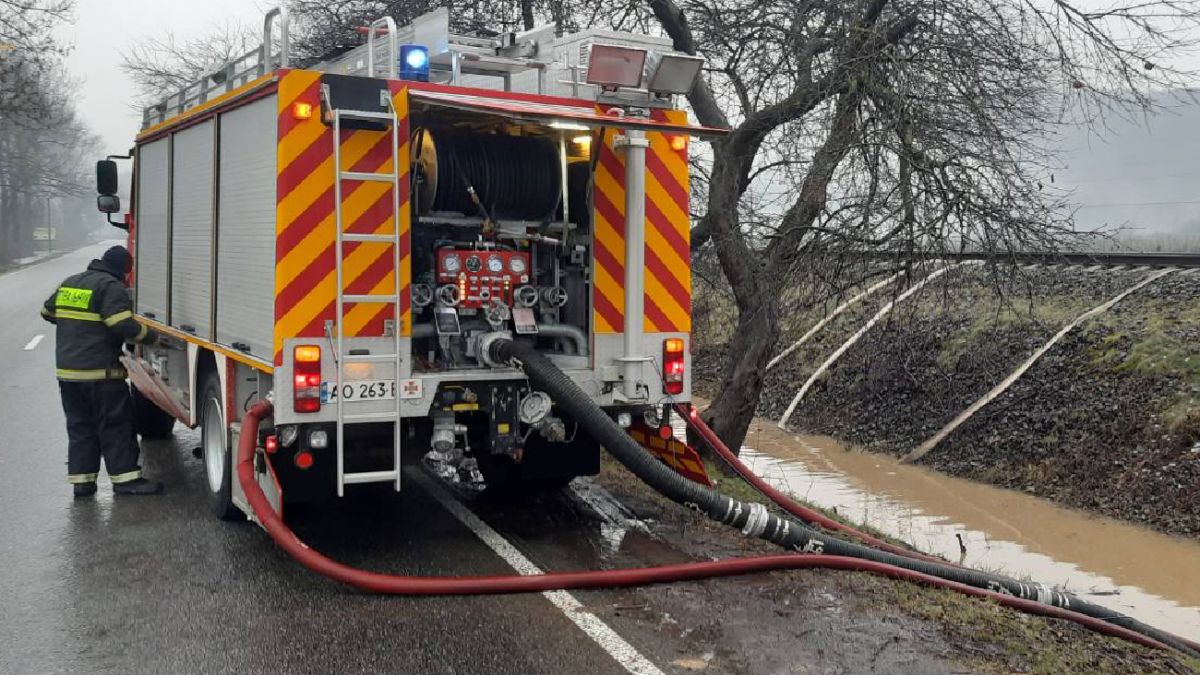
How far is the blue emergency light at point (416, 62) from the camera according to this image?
20.2ft

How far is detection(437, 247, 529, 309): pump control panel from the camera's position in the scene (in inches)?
245

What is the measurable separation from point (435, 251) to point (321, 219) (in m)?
0.79

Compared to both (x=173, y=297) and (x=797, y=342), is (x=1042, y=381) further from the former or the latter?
(x=173, y=297)

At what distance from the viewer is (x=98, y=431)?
7.76m

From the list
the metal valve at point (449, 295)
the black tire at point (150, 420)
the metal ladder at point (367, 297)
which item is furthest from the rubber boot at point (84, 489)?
the metal valve at point (449, 295)

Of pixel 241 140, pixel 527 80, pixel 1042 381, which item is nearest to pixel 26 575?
pixel 241 140

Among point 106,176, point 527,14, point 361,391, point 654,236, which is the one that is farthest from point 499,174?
point 527,14

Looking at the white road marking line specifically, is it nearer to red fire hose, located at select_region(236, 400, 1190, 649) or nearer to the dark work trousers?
red fire hose, located at select_region(236, 400, 1190, 649)

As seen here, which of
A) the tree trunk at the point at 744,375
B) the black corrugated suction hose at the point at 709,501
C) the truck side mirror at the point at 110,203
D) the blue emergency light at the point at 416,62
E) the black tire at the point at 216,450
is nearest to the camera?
the black corrugated suction hose at the point at 709,501

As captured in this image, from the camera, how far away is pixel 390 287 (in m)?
5.85

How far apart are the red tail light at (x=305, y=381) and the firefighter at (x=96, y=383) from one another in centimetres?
274

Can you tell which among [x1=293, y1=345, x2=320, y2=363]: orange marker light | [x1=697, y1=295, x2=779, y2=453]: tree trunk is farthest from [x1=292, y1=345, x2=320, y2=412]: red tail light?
[x1=697, y1=295, x2=779, y2=453]: tree trunk

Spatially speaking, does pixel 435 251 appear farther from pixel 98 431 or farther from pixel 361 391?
pixel 98 431

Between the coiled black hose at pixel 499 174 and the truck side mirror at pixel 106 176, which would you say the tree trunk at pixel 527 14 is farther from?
the coiled black hose at pixel 499 174
